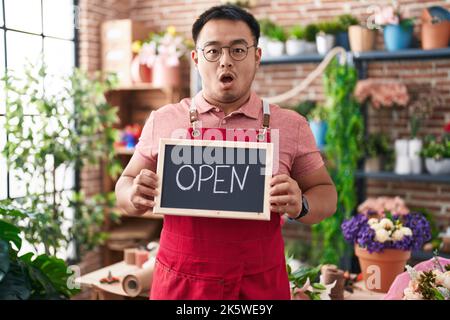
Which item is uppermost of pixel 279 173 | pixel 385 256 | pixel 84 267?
pixel 279 173

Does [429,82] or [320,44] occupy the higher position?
[320,44]

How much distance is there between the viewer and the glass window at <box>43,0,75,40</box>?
4.78 m

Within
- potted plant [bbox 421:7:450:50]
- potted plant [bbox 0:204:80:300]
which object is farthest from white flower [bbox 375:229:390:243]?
potted plant [bbox 421:7:450:50]

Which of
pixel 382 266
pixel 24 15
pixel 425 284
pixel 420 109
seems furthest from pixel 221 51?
pixel 24 15

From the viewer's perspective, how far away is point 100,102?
14.8ft

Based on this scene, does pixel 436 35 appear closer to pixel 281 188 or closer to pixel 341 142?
pixel 341 142

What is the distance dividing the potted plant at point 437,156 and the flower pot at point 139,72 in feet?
7.98

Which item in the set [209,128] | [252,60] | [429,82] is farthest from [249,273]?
[429,82]

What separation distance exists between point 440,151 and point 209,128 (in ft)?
9.79

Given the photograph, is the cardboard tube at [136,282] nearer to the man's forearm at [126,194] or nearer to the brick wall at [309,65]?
the man's forearm at [126,194]

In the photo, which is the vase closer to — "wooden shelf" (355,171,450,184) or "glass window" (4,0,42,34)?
"glass window" (4,0,42,34)

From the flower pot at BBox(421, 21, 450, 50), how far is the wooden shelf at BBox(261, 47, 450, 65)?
0.07 m
